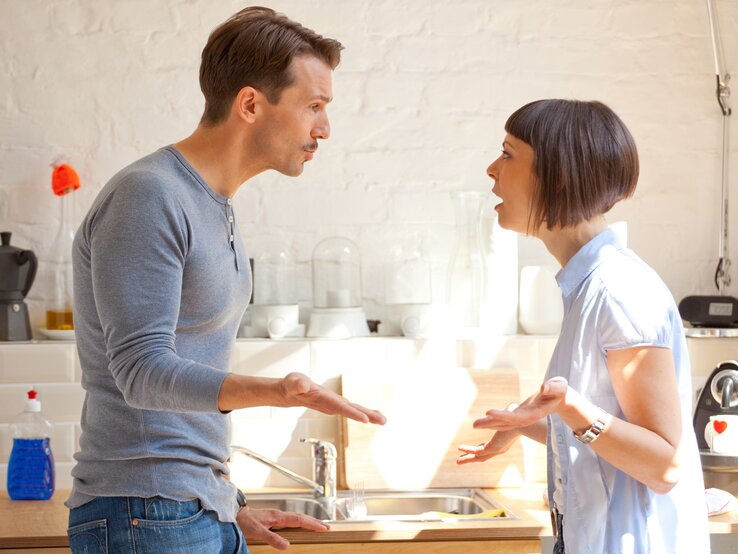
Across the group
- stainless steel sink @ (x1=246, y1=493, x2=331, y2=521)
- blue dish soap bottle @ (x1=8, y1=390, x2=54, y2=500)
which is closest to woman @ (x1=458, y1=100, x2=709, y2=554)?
stainless steel sink @ (x1=246, y1=493, x2=331, y2=521)

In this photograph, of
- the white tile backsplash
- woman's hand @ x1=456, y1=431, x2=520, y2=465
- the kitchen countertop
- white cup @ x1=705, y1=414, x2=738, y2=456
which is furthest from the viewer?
the white tile backsplash

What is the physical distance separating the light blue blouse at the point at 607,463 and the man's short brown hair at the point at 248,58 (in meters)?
0.59

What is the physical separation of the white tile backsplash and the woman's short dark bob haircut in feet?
3.56

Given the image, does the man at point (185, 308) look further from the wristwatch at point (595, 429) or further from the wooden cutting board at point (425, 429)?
the wooden cutting board at point (425, 429)

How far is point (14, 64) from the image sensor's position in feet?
9.09

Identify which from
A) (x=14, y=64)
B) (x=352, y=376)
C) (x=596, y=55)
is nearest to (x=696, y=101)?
(x=596, y=55)

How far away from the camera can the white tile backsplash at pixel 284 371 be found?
8.48 ft

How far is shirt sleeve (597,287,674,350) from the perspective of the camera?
1.45m

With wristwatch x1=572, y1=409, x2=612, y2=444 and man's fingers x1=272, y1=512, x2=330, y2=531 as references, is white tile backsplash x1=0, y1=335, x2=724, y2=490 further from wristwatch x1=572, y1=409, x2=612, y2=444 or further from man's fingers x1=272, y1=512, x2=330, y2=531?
wristwatch x1=572, y1=409, x2=612, y2=444

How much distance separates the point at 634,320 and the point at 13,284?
1.78 m

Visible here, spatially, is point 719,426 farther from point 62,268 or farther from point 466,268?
point 62,268

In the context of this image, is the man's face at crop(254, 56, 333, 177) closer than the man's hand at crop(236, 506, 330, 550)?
Yes

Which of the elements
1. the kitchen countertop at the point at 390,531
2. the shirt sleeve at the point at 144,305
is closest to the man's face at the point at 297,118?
the shirt sleeve at the point at 144,305

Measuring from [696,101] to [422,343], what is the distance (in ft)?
3.76
